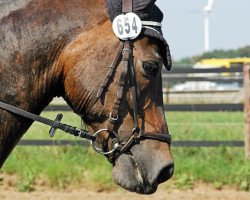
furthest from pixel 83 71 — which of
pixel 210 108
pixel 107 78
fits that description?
pixel 210 108

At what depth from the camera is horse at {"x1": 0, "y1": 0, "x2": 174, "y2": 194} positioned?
364 centimetres

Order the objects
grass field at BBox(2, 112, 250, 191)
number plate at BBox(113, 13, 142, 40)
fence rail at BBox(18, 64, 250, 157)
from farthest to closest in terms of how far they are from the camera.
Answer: fence rail at BBox(18, 64, 250, 157)
grass field at BBox(2, 112, 250, 191)
number plate at BBox(113, 13, 142, 40)

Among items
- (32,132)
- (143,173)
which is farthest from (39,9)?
(32,132)

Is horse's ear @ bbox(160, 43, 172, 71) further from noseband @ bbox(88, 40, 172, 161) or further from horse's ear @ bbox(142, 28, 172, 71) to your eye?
noseband @ bbox(88, 40, 172, 161)

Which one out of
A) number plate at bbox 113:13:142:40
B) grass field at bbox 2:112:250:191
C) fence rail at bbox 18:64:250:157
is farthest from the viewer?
fence rail at bbox 18:64:250:157

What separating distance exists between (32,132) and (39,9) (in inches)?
304

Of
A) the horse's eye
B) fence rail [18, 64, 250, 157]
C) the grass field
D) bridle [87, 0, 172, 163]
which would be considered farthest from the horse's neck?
fence rail [18, 64, 250, 157]

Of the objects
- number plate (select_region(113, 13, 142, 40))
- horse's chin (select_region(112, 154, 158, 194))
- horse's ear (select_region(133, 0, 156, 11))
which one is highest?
horse's ear (select_region(133, 0, 156, 11))

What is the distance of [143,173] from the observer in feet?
11.9

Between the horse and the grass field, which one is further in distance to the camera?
the grass field

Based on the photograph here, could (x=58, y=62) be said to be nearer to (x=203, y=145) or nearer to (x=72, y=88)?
(x=72, y=88)

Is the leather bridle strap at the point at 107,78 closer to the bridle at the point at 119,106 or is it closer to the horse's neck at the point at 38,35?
the bridle at the point at 119,106

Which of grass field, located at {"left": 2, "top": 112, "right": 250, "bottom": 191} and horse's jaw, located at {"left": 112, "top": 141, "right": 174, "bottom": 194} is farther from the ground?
horse's jaw, located at {"left": 112, "top": 141, "right": 174, "bottom": 194}

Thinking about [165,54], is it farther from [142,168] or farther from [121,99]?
[142,168]
